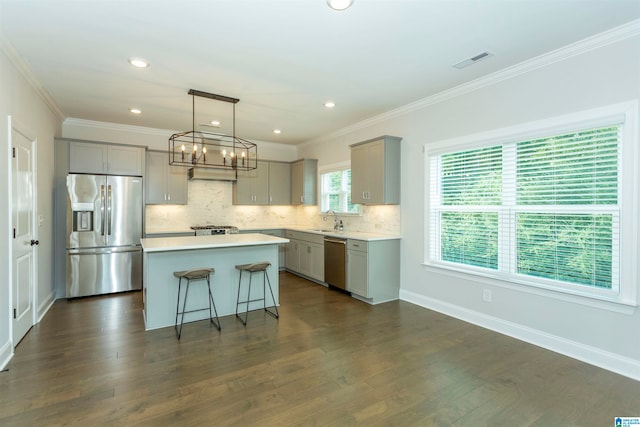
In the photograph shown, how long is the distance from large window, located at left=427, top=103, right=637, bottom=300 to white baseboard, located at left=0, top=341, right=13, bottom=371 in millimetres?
4401

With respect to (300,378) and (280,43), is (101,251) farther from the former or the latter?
(280,43)

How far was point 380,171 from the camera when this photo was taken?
4598 mm

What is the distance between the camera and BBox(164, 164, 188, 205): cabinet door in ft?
19.0

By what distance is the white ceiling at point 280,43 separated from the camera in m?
2.33

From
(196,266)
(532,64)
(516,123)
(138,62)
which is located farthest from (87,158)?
(532,64)

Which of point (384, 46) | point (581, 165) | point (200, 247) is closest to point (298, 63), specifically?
point (384, 46)

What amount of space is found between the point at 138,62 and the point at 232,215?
3867 millimetres

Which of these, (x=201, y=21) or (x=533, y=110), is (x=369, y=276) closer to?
(x=533, y=110)

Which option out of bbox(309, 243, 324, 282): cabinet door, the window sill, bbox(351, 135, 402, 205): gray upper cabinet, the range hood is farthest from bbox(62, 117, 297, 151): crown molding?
the window sill

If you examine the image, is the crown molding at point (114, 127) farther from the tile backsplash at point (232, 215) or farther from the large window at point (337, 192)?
the large window at point (337, 192)

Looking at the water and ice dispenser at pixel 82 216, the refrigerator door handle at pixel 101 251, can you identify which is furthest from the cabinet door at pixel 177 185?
the water and ice dispenser at pixel 82 216

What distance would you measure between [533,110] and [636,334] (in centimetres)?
209

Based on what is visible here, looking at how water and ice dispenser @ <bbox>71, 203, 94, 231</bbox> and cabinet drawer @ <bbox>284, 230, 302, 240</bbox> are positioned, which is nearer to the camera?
water and ice dispenser @ <bbox>71, 203, 94, 231</bbox>

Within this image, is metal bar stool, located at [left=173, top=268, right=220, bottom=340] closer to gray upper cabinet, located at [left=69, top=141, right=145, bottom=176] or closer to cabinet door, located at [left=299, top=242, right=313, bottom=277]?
cabinet door, located at [left=299, top=242, right=313, bottom=277]
